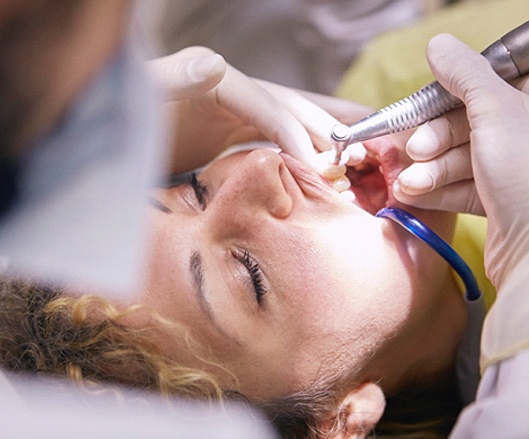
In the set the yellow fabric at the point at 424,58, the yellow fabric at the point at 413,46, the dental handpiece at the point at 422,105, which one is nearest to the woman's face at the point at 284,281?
the dental handpiece at the point at 422,105

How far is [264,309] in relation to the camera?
0.99m

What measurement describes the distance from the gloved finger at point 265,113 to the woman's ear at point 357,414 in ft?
1.32

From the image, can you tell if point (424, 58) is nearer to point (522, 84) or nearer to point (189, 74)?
point (522, 84)

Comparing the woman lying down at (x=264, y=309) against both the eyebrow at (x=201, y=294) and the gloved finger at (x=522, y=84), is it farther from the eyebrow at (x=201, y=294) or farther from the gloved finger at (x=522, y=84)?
the gloved finger at (x=522, y=84)

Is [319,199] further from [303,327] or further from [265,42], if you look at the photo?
[265,42]

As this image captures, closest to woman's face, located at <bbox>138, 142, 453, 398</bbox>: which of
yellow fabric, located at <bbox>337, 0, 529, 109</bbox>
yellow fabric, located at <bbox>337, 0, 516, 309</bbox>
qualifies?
yellow fabric, located at <bbox>337, 0, 516, 309</bbox>

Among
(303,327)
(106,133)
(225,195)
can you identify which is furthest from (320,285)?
(106,133)

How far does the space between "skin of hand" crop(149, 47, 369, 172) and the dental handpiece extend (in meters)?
0.13

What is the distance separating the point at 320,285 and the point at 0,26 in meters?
0.75

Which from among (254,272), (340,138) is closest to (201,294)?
(254,272)

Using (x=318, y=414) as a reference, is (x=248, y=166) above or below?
above

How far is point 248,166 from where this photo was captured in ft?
3.31

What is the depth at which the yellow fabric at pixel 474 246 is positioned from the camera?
3.88 ft

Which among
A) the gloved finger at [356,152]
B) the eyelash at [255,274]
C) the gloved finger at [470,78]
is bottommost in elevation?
the eyelash at [255,274]
